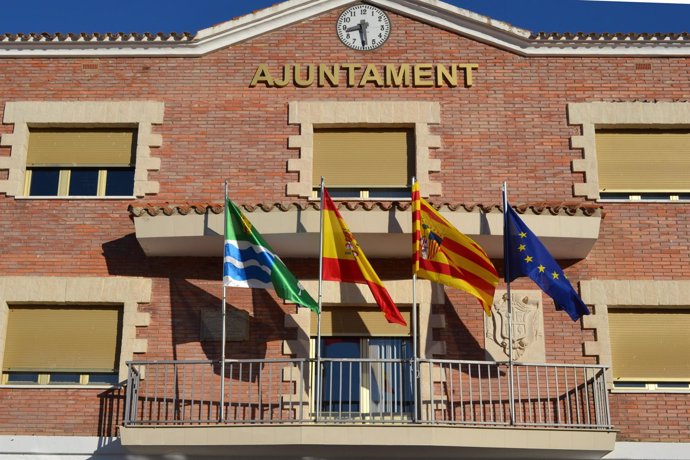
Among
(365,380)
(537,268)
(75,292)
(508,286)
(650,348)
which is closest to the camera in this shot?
(537,268)

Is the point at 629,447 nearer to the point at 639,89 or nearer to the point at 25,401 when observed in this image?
the point at 639,89

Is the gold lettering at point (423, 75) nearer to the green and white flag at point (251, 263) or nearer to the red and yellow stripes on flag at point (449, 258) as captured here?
the red and yellow stripes on flag at point (449, 258)

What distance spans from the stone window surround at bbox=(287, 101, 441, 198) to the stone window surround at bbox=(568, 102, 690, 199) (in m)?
1.87

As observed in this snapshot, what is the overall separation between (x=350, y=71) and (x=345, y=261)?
3.19 m

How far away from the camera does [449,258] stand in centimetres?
1216

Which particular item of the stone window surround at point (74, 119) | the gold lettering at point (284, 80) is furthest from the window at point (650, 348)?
the stone window surround at point (74, 119)

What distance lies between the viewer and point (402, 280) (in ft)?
42.4

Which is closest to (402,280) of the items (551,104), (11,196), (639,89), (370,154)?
(370,154)

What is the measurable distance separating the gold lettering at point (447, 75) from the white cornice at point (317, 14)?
1.99 feet

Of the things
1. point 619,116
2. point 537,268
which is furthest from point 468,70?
point 537,268

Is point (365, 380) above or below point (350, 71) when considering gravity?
below

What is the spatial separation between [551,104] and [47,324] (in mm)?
7214

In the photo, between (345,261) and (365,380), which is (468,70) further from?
(365,380)

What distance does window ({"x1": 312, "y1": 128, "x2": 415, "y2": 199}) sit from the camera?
13.5 m
